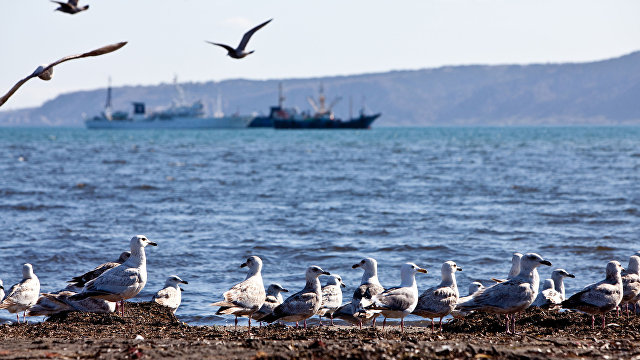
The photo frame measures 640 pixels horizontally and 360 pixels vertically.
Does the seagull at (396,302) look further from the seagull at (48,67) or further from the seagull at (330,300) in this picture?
the seagull at (48,67)

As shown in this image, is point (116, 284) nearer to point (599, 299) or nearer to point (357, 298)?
point (357, 298)

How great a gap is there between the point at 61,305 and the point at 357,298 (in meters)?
3.95

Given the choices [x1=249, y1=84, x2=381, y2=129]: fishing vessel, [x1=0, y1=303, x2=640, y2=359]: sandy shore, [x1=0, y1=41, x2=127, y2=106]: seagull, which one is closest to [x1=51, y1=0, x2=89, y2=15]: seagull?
[x1=0, y1=41, x2=127, y2=106]: seagull

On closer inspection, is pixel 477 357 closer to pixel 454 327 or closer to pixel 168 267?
pixel 454 327

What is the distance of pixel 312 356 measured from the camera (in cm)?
742

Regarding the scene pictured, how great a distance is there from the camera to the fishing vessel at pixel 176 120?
598ft

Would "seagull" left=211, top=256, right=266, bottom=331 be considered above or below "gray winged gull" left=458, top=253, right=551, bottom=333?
below

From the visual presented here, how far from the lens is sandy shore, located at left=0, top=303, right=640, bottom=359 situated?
7.62m

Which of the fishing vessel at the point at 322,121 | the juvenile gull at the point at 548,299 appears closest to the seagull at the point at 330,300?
the juvenile gull at the point at 548,299

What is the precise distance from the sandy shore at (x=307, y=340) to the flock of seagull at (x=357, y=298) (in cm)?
25

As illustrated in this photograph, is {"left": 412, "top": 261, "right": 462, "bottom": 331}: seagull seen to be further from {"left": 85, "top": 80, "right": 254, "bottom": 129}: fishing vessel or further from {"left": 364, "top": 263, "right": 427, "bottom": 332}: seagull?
{"left": 85, "top": 80, "right": 254, "bottom": 129}: fishing vessel

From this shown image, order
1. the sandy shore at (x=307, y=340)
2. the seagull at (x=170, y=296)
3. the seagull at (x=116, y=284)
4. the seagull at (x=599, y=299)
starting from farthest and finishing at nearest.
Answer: the seagull at (x=170, y=296) < the seagull at (x=116, y=284) < the seagull at (x=599, y=299) < the sandy shore at (x=307, y=340)

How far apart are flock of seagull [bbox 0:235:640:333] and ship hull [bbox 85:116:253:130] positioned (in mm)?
171542

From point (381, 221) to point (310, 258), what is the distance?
6.62 meters
